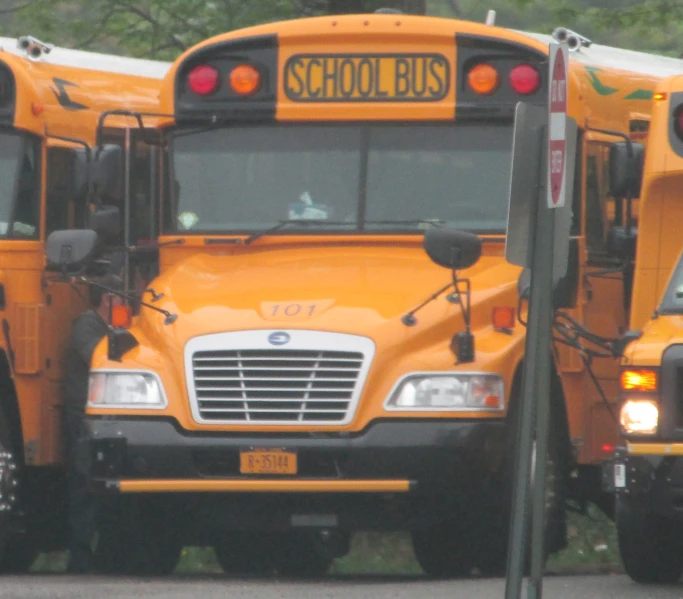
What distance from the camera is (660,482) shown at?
867cm

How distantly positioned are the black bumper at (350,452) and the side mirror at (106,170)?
140 cm

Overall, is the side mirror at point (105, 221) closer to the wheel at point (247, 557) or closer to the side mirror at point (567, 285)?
the side mirror at point (567, 285)

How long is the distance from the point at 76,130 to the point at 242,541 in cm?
249

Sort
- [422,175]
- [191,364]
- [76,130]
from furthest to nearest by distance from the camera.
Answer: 1. [76,130]
2. [422,175]
3. [191,364]

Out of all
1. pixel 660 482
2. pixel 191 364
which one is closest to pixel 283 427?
pixel 191 364

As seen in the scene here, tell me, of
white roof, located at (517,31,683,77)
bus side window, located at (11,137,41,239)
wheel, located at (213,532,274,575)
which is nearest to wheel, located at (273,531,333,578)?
Result: wheel, located at (213,532,274,575)

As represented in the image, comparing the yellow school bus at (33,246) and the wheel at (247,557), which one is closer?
the yellow school bus at (33,246)

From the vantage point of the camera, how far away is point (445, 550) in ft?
33.7

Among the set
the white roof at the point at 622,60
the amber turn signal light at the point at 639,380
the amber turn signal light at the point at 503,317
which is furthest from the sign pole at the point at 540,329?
the white roof at the point at 622,60

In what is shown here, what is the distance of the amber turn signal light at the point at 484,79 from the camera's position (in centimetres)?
1023

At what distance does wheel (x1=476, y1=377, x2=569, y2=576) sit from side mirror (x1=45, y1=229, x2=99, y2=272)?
212 centimetres

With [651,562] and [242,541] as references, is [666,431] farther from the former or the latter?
[242,541]

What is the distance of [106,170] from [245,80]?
893 mm

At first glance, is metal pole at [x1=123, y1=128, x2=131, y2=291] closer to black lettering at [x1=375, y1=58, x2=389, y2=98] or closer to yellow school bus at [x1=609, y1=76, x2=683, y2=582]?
black lettering at [x1=375, y1=58, x2=389, y2=98]
